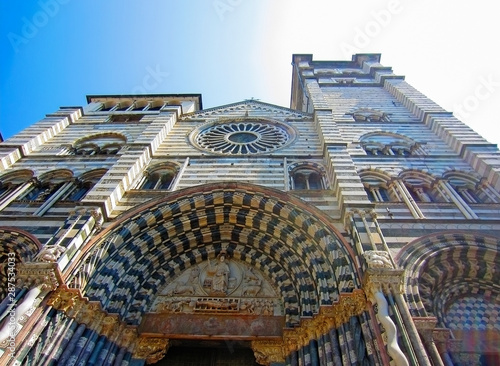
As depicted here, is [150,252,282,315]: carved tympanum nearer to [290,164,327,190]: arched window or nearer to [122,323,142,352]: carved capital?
[122,323,142,352]: carved capital

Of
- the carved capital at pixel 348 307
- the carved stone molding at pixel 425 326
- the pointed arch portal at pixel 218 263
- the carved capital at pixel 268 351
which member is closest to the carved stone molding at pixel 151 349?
the pointed arch portal at pixel 218 263

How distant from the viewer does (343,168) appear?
991 centimetres

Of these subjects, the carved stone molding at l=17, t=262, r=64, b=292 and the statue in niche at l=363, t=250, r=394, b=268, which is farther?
the carved stone molding at l=17, t=262, r=64, b=292

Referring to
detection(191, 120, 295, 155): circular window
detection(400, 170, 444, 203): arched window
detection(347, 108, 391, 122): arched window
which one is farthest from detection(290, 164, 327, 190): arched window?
detection(347, 108, 391, 122): arched window

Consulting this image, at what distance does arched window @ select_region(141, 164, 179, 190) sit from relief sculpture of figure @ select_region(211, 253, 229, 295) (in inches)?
136

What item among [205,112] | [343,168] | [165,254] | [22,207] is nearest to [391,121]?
[343,168]

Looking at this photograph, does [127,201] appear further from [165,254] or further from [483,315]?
[483,315]

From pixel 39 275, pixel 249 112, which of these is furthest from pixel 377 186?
pixel 39 275

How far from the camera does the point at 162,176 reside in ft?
37.9

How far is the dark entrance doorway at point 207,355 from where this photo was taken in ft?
24.5

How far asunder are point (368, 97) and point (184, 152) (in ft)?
33.1

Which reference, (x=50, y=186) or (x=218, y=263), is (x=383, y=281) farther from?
(x=50, y=186)

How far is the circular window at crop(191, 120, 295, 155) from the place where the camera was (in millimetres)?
13250

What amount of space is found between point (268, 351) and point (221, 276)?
217cm
